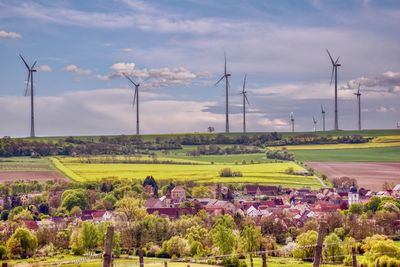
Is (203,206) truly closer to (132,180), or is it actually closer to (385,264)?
(132,180)

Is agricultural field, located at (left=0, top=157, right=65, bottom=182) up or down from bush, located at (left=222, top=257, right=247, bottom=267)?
up

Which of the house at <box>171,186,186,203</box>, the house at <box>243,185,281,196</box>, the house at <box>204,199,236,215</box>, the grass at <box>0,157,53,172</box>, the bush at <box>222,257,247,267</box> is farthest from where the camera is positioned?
the grass at <box>0,157,53,172</box>

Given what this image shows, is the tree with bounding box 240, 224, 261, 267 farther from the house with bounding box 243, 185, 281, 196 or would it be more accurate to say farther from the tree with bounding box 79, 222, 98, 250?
the house with bounding box 243, 185, 281, 196

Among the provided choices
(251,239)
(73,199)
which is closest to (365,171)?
(73,199)

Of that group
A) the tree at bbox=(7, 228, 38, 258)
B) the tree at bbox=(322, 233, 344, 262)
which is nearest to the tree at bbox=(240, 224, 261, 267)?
the tree at bbox=(322, 233, 344, 262)

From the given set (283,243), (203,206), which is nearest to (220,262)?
(283,243)

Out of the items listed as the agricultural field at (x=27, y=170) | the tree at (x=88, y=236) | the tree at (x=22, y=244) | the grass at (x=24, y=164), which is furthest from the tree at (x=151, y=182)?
the tree at (x=22, y=244)
